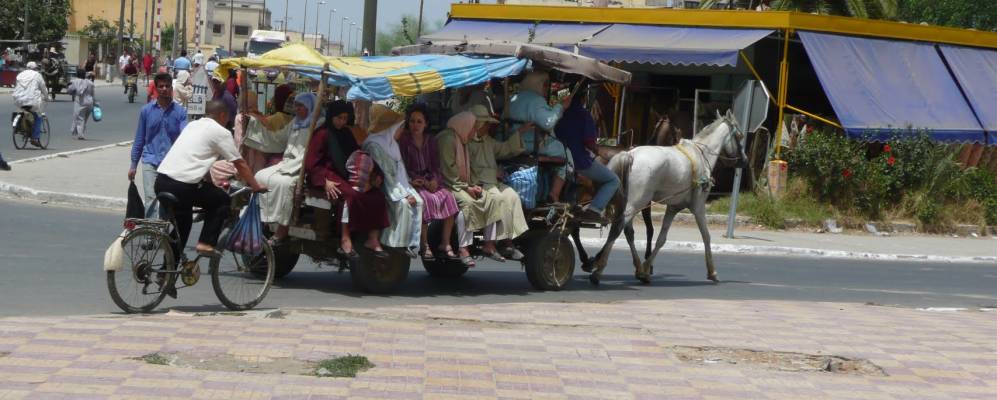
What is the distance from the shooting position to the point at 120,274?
31.0 ft

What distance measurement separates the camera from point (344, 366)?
785 cm

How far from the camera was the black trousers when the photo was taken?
982 cm

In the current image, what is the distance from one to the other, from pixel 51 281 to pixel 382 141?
3009 mm

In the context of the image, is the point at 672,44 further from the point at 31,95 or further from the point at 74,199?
the point at 31,95

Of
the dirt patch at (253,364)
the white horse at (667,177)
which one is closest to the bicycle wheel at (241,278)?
the dirt patch at (253,364)

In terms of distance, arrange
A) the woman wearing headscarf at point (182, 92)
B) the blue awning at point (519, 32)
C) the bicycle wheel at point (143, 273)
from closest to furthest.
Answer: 1. the bicycle wheel at point (143, 273)
2. the blue awning at point (519, 32)
3. the woman wearing headscarf at point (182, 92)

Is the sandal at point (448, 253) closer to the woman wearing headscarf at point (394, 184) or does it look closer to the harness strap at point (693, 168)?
the woman wearing headscarf at point (394, 184)

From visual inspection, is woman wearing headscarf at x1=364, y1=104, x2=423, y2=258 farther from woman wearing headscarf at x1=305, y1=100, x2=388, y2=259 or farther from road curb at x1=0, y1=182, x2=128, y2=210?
road curb at x1=0, y1=182, x2=128, y2=210

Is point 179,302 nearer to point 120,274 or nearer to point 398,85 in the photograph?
point 120,274

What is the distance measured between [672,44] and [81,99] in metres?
14.1

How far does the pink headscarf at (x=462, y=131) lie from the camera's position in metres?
12.1

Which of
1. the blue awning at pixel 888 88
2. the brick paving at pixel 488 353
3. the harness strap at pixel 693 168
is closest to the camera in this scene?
the brick paving at pixel 488 353

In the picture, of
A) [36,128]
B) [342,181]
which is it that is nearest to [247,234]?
[342,181]

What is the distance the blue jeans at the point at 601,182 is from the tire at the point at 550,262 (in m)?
0.54
